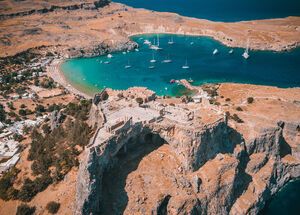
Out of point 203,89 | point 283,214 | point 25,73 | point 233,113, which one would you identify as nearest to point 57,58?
point 25,73

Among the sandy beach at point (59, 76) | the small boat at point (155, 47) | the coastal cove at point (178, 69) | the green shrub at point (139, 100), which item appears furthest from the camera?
the small boat at point (155, 47)

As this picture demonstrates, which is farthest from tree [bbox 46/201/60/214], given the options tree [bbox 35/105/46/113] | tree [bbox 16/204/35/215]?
tree [bbox 35/105/46/113]

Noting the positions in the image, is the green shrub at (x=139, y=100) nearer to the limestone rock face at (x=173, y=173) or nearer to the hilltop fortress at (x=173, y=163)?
the hilltop fortress at (x=173, y=163)

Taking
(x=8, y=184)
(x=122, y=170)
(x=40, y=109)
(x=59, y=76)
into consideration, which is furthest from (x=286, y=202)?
(x=59, y=76)

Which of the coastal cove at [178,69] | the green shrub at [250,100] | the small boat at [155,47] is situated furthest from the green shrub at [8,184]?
the small boat at [155,47]

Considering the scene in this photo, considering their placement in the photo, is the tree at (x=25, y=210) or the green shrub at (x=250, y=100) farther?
the green shrub at (x=250, y=100)

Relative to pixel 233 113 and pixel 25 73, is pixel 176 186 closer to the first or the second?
pixel 233 113

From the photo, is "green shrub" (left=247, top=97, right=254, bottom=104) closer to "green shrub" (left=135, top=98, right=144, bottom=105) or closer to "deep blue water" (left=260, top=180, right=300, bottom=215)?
"deep blue water" (left=260, top=180, right=300, bottom=215)
